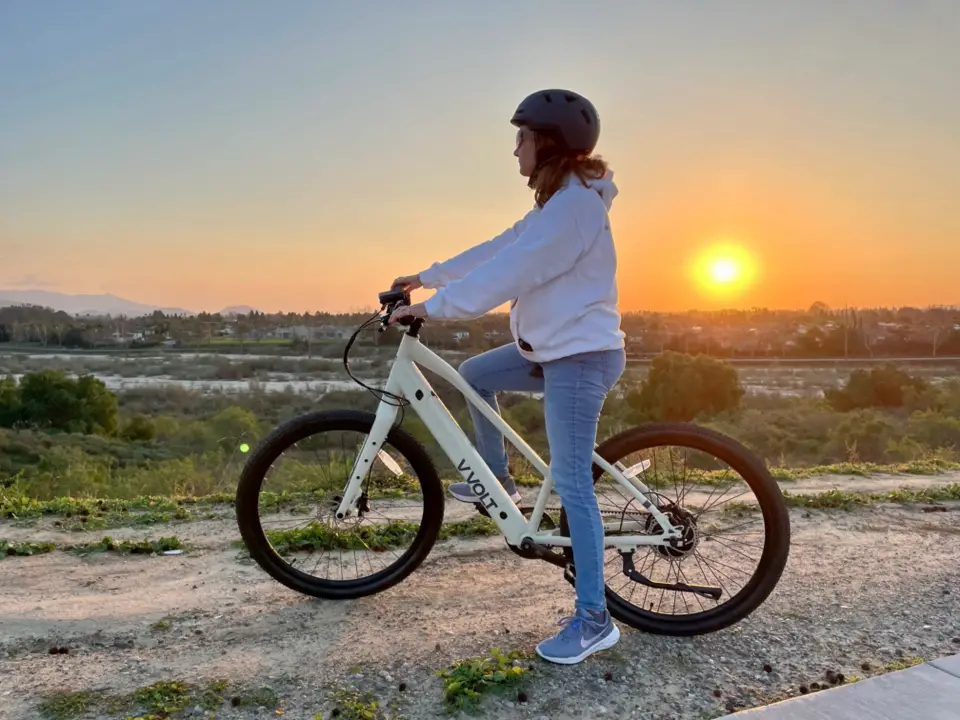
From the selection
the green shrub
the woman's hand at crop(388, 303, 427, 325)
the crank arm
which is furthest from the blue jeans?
the green shrub

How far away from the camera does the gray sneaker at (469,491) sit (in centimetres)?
348

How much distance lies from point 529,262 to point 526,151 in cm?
51

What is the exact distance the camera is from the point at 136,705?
9.04 ft

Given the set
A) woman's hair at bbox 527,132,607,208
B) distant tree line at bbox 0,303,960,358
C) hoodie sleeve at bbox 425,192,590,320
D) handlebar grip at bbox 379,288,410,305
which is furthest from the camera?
distant tree line at bbox 0,303,960,358

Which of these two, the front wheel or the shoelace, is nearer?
the shoelace

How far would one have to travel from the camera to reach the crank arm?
345cm

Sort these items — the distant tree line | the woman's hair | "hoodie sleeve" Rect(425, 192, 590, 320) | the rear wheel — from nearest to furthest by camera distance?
"hoodie sleeve" Rect(425, 192, 590, 320) < the woman's hair < the rear wheel < the distant tree line

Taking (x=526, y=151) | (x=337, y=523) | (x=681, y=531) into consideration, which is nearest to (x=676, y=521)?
(x=681, y=531)

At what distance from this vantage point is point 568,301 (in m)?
3.00

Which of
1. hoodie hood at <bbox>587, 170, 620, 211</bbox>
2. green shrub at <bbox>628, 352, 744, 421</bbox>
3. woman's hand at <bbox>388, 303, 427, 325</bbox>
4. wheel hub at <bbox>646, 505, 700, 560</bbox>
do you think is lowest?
green shrub at <bbox>628, 352, 744, 421</bbox>

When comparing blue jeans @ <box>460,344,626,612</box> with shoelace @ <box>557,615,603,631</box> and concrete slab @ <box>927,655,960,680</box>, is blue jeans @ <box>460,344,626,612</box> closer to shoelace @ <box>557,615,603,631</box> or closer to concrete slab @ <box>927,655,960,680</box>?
shoelace @ <box>557,615,603,631</box>

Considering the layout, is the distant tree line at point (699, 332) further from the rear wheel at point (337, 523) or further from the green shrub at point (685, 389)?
the rear wheel at point (337, 523)

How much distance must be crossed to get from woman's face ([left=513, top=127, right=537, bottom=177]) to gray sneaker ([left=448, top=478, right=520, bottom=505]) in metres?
1.42

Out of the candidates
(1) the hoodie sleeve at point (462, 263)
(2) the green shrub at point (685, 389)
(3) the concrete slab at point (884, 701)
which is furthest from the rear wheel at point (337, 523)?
(2) the green shrub at point (685, 389)
